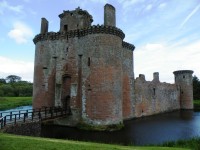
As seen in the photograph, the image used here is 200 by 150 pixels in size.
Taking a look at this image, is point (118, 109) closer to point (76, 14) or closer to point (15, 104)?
point (76, 14)

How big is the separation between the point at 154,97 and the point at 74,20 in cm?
1546

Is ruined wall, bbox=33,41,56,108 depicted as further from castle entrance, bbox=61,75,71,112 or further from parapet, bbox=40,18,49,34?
parapet, bbox=40,18,49,34

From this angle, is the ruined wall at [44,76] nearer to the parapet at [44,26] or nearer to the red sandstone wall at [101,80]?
→ the parapet at [44,26]

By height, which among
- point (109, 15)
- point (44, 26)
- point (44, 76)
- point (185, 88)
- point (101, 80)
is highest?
point (44, 26)

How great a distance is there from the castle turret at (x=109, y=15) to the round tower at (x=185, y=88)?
77.7 feet

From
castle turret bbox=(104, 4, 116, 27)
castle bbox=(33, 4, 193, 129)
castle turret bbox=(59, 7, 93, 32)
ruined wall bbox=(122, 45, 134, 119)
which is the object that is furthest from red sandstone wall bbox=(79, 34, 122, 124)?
ruined wall bbox=(122, 45, 134, 119)

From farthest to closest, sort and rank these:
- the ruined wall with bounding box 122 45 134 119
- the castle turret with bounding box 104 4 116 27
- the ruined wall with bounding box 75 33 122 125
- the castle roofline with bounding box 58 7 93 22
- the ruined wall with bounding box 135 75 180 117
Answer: the ruined wall with bounding box 135 75 180 117, the ruined wall with bounding box 122 45 134 119, the castle roofline with bounding box 58 7 93 22, the castle turret with bounding box 104 4 116 27, the ruined wall with bounding box 75 33 122 125

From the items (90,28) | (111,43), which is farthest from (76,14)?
(111,43)

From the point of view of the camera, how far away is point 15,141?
8.35 meters

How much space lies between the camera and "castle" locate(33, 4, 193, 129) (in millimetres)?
18422

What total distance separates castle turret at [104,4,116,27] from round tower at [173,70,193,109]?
2367 cm

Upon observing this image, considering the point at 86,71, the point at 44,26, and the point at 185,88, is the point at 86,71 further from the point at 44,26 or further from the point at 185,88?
the point at 185,88

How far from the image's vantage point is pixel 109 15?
19781mm

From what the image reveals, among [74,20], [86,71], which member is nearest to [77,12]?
[74,20]
